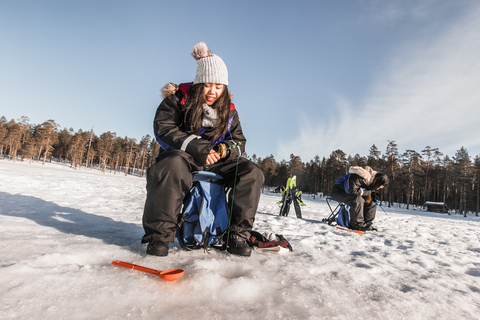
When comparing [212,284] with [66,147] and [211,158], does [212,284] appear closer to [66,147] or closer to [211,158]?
[211,158]

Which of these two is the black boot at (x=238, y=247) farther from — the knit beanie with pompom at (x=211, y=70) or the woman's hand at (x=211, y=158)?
the knit beanie with pompom at (x=211, y=70)

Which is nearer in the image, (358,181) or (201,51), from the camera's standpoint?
(201,51)

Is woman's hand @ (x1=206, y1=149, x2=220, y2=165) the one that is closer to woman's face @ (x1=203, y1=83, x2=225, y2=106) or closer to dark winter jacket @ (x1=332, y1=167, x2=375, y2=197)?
woman's face @ (x1=203, y1=83, x2=225, y2=106)

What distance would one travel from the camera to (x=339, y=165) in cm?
5819

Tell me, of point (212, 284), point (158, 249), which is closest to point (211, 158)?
point (158, 249)

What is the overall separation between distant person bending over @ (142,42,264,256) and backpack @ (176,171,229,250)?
0.11m

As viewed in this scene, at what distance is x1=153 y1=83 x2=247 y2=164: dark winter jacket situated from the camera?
2.04 meters

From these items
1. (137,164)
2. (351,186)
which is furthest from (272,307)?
(137,164)

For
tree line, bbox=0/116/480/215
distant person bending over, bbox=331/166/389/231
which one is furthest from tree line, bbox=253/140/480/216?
distant person bending over, bbox=331/166/389/231

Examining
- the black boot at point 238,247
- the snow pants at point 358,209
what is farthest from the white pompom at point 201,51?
the snow pants at point 358,209

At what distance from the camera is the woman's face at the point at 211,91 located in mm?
2363

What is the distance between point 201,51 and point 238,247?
6.69ft

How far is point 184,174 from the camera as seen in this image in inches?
75.2

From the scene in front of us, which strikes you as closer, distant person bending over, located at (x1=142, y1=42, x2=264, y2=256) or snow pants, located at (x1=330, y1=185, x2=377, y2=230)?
distant person bending over, located at (x1=142, y1=42, x2=264, y2=256)
